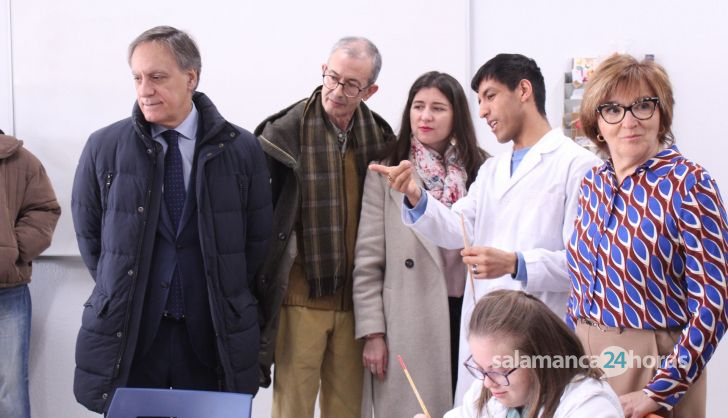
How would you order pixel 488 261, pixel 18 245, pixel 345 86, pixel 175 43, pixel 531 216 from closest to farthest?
1. pixel 488 261
2. pixel 531 216
3. pixel 175 43
4. pixel 345 86
5. pixel 18 245

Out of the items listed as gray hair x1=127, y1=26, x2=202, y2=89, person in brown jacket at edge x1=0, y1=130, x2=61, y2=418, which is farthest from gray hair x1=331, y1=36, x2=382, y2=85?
person in brown jacket at edge x1=0, y1=130, x2=61, y2=418

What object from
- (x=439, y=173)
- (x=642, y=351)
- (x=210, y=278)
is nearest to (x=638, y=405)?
(x=642, y=351)

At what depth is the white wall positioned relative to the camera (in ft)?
11.3

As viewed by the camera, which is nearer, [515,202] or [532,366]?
[532,366]

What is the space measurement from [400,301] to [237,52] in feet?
5.34

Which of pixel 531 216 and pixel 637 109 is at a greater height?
pixel 637 109

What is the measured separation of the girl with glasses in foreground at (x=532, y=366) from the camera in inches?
58.3

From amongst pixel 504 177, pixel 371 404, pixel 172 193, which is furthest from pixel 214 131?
pixel 371 404

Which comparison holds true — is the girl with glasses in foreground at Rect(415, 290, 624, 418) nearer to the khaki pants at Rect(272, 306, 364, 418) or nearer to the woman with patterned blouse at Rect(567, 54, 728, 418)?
the woman with patterned blouse at Rect(567, 54, 728, 418)

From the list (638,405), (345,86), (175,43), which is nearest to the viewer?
(638,405)

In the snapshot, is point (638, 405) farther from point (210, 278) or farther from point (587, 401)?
point (210, 278)

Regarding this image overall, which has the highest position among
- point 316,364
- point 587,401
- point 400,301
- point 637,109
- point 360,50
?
point 360,50

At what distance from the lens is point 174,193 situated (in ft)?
7.56

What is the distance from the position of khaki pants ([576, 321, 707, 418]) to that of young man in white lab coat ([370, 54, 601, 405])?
0.33 m
